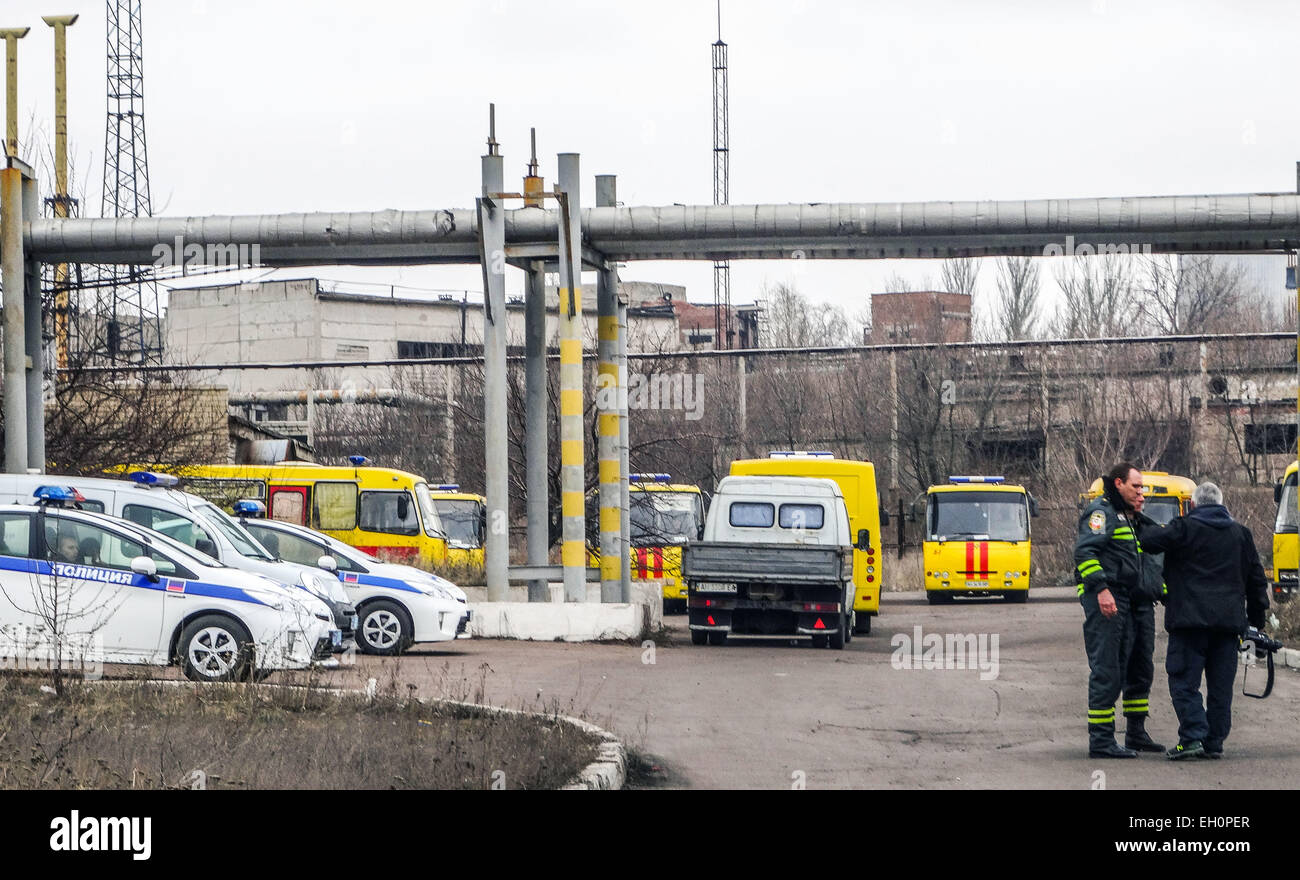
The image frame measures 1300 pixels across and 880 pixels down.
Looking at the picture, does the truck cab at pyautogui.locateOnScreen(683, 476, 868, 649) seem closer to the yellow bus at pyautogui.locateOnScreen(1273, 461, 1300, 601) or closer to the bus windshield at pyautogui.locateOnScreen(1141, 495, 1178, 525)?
the yellow bus at pyautogui.locateOnScreen(1273, 461, 1300, 601)

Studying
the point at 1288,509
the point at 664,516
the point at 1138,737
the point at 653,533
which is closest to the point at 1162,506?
the point at 1288,509

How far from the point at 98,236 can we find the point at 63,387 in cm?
257

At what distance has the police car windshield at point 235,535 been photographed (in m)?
17.1

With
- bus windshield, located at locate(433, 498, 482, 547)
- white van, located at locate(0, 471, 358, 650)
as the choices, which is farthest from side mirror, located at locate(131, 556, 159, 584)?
bus windshield, located at locate(433, 498, 482, 547)

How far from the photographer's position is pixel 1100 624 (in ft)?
36.0

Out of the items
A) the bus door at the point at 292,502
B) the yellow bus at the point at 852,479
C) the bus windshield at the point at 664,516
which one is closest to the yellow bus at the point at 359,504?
the bus door at the point at 292,502

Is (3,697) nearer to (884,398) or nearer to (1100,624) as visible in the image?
(1100,624)

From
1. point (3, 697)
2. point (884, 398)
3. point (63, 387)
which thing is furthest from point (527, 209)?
point (884, 398)

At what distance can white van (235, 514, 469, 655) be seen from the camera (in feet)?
62.7

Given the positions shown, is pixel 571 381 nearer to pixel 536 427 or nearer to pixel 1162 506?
pixel 536 427

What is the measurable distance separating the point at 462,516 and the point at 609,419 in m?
14.8

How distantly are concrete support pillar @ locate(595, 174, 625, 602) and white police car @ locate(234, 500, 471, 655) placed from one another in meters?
4.21

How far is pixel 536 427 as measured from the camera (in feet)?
77.7
